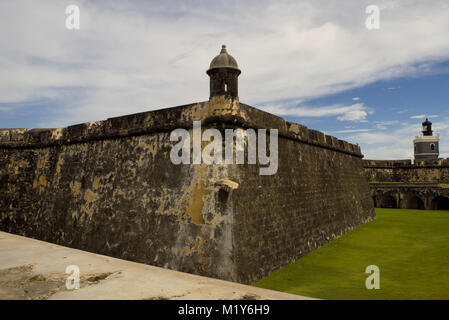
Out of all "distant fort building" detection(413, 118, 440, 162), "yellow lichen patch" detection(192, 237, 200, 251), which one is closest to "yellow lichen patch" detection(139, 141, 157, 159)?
"yellow lichen patch" detection(192, 237, 200, 251)

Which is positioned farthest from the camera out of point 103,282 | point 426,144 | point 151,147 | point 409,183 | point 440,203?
point 426,144

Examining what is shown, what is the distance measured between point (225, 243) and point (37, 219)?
6.39 meters

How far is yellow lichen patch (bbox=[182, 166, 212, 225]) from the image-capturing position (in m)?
5.52

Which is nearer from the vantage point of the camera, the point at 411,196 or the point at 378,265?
the point at 378,265

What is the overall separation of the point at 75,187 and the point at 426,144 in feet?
152

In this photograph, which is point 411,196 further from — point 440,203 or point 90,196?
point 90,196

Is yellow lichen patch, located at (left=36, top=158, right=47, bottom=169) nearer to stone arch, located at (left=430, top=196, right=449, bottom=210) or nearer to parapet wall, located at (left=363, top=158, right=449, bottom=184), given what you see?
stone arch, located at (left=430, top=196, right=449, bottom=210)

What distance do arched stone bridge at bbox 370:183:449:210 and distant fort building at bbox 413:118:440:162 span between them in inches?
1101

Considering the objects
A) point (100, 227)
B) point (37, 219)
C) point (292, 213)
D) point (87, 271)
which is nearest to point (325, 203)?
point (292, 213)

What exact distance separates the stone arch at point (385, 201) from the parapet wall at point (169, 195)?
10.3 metres

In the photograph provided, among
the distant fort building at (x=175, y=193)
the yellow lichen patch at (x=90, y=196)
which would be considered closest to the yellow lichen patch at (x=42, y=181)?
the distant fort building at (x=175, y=193)

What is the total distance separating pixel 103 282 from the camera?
11.5ft

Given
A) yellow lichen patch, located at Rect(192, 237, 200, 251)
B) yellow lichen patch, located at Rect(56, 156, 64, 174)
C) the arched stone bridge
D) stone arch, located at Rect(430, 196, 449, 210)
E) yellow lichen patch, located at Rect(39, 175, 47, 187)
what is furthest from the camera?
stone arch, located at Rect(430, 196, 449, 210)
